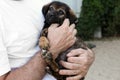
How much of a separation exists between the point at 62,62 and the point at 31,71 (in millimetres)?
276

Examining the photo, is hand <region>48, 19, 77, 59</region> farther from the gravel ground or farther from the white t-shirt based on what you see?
the gravel ground

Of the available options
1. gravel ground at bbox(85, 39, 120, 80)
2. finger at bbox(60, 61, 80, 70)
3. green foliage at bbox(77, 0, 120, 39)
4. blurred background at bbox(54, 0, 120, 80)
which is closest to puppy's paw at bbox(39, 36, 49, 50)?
finger at bbox(60, 61, 80, 70)

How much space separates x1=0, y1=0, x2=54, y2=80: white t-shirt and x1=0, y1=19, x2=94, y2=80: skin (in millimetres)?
63

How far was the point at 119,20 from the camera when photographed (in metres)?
9.27

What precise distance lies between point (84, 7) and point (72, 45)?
619 cm

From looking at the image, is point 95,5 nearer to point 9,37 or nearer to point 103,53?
point 103,53

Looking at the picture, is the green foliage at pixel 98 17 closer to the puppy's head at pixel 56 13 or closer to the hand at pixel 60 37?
the puppy's head at pixel 56 13

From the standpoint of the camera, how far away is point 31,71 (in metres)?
2.52

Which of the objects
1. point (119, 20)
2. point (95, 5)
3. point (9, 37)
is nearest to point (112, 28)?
point (119, 20)

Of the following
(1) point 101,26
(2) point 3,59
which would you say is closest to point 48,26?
(2) point 3,59

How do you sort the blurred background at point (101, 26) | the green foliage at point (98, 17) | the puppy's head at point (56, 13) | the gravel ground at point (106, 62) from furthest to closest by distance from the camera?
1. the green foliage at point (98, 17)
2. the blurred background at point (101, 26)
3. the gravel ground at point (106, 62)
4. the puppy's head at point (56, 13)

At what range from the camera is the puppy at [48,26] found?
259 centimetres

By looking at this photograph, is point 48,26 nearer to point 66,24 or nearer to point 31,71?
point 66,24

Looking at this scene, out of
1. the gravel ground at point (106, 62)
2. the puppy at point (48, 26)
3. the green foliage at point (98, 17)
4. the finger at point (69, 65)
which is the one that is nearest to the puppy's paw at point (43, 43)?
the puppy at point (48, 26)
